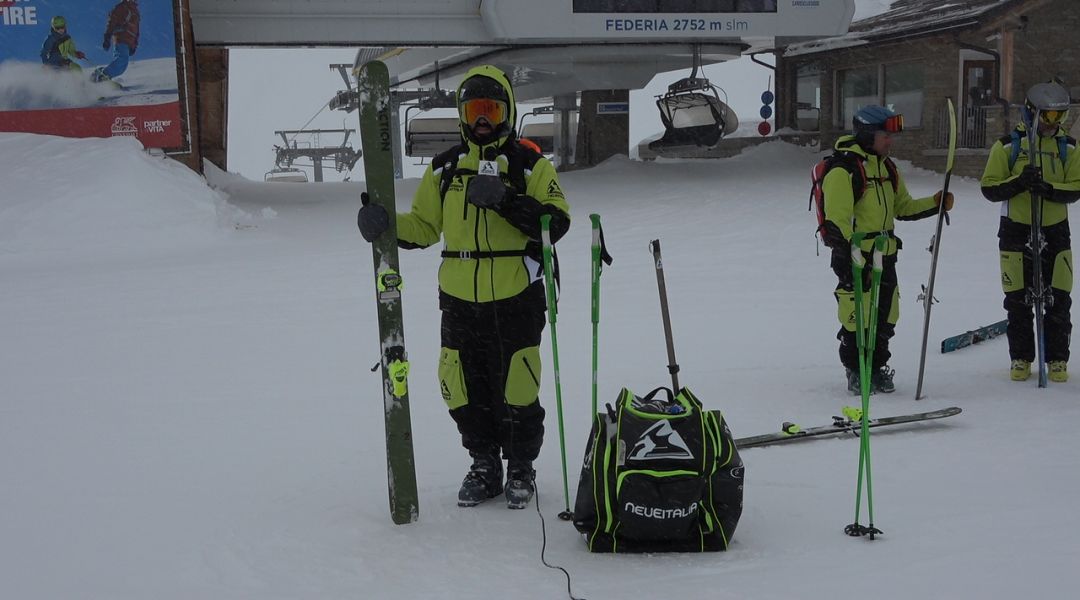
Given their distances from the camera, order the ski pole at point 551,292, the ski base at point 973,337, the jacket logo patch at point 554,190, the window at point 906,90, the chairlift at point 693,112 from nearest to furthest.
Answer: the ski pole at point 551,292 < the jacket logo patch at point 554,190 < the ski base at point 973,337 < the chairlift at point 693,112 < the window at point 906,90

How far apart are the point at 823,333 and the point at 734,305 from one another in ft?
4.64

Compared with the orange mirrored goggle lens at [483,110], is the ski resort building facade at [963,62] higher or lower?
higher

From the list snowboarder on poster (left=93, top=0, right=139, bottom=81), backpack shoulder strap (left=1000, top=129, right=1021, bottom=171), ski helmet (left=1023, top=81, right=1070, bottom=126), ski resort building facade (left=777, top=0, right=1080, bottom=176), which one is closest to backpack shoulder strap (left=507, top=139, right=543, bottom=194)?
ski helmet (left=1023, top=81, right=1070, bottom=126)

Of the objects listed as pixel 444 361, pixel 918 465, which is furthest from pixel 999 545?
pixel 444 361

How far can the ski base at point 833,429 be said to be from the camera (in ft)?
17.5

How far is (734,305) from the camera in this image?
1007 centimetres

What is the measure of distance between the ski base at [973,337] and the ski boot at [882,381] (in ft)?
4.51

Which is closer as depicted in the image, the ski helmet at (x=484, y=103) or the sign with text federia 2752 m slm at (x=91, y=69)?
the ski helmet at (x=484, y=103)

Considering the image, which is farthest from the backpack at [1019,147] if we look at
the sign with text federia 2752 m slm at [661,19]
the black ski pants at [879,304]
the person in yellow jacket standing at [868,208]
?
the sign with text federia 2752 m slm at [661,19]

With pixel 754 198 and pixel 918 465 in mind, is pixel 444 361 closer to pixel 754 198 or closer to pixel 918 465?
pixel 918 465

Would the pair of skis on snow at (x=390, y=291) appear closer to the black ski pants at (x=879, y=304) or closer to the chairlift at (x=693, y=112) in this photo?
the black ski pants at (x=879, y=304)

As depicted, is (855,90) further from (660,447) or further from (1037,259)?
(660,447)

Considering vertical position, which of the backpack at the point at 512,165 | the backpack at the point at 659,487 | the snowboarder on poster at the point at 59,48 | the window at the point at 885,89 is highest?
the snowboarder on poster at the point at 59,48

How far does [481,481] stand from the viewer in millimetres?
4555
